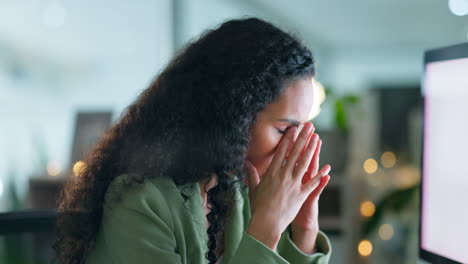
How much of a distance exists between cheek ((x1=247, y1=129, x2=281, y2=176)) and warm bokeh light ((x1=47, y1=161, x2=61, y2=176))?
173 cm

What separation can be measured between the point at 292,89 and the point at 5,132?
67.0 inches

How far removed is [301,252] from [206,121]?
0.26m

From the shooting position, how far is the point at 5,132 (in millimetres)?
2225

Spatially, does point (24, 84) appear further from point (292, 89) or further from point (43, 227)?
point (292, 89)

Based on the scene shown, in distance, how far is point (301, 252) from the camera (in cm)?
89

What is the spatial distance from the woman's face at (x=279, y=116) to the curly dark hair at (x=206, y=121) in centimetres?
1

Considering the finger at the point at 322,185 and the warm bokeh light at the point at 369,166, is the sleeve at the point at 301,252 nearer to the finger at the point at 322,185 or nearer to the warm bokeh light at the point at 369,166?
the finger at the point at 322,185

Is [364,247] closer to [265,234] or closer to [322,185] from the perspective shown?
[322,185]

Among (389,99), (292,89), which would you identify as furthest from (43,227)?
(389,99)

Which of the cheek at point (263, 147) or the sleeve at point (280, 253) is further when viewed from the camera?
the cheek at point (263, 147)

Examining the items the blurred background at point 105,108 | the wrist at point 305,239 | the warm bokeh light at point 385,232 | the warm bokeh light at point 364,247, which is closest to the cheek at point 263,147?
the wrist at point 305,239

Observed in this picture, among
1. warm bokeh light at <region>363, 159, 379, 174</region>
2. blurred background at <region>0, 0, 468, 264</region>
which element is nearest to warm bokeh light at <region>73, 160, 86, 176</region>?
blurred background at <region>0, 0, 468, 264</region>

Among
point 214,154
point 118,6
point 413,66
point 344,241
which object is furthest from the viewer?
point 413,66

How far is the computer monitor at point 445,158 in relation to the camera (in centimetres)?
77
